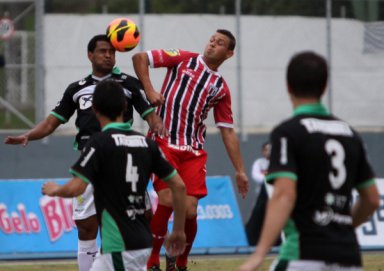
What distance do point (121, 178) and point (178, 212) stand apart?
600 millimetres

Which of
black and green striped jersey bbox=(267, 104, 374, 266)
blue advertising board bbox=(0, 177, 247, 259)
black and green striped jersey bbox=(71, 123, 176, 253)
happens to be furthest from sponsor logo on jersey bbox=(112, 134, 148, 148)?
blue advertising board bbox=(0, 177, 247, 259)

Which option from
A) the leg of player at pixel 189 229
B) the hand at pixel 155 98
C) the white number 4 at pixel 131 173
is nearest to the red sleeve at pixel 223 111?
the leg of player at pixel 189 229

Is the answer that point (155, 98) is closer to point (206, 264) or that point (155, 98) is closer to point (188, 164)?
point (188, 164)

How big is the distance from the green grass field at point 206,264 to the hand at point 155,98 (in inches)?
154

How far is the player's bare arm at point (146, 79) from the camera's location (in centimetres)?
1002

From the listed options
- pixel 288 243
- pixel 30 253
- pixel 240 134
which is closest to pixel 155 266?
pixel 288 243

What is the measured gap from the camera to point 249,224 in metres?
16.8

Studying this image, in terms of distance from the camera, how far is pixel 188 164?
1087cm

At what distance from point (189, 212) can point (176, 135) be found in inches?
30.3

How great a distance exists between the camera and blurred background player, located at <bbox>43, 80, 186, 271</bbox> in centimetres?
762

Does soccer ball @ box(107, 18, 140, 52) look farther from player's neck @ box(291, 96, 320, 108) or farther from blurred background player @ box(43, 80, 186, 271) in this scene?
player's neck @ box(291, 96, 320, 108)

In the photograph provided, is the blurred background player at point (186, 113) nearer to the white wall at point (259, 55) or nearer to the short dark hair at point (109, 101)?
the short dark hair at point (109, 101)

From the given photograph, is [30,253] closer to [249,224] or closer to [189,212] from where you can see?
[249,224]

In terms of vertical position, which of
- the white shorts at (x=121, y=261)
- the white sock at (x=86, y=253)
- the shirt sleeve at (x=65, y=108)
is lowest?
the white sock at (x=86, y=253)
